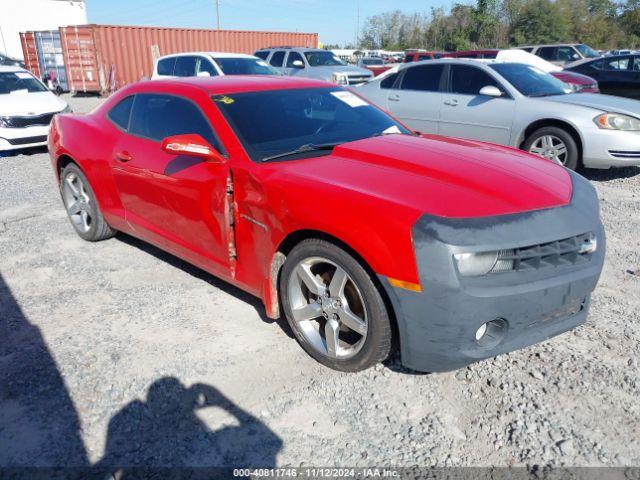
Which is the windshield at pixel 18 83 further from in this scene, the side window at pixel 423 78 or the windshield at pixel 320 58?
the windshield at pixel 320 58

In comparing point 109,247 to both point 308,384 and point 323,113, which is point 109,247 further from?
point 308,384

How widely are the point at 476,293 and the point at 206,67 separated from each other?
11.6 m

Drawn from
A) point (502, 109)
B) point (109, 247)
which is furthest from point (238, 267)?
Answer: point (502, 109)

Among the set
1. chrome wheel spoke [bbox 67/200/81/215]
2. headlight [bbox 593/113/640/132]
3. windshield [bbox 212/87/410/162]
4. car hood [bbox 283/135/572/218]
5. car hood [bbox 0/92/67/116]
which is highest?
windshield [bbox 212/87/410/162]

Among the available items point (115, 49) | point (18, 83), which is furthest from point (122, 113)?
point (115, 49)

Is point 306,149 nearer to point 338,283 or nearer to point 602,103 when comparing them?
point 338,283

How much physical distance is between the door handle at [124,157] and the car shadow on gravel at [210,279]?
966 millimetres

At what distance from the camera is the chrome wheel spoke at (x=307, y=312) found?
3.01 metres

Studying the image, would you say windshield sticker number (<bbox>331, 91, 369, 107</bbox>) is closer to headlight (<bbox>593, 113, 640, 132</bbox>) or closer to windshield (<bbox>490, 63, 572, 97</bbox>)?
headlight (<bbox>593, 113, 640, 132</bbox>)

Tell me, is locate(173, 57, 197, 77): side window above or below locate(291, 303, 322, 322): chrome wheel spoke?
above

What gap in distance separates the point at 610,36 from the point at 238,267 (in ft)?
208

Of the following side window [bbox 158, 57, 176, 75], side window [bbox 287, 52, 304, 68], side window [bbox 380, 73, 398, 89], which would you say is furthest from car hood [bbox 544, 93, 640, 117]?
side window [bbox 158, 57, 176, 75]

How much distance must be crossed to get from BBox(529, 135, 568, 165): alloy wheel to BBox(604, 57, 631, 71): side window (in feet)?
24.8

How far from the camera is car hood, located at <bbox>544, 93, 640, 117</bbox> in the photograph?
6.77m
